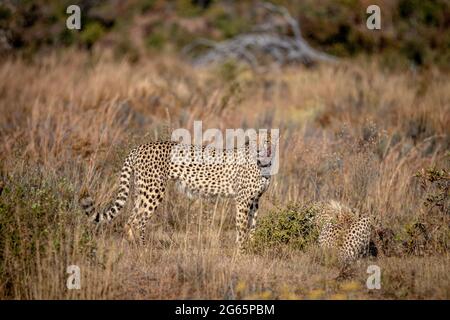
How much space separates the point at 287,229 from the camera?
256 inches

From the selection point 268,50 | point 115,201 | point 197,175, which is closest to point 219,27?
point 268,50

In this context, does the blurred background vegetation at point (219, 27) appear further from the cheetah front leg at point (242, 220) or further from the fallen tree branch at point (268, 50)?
the cheetah front leg at point (242, 220)

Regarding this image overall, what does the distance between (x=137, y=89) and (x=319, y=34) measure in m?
8.00

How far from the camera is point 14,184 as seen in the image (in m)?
5.91

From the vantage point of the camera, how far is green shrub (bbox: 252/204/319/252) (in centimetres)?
641

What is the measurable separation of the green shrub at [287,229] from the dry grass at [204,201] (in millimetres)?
156

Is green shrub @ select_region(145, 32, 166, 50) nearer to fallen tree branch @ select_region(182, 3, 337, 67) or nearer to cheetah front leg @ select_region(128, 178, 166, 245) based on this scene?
fallen tree branch @ select_region(182, 3, 337, 67)

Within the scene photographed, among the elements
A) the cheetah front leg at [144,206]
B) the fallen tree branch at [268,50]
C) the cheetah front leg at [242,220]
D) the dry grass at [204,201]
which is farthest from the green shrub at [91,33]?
the cheetah front leg at [242,220]

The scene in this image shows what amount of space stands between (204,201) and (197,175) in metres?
0.68

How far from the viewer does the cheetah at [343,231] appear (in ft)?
20.3

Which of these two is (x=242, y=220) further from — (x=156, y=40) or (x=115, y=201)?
(x=156, y=40)

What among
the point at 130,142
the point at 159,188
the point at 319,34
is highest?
the point at 319,34

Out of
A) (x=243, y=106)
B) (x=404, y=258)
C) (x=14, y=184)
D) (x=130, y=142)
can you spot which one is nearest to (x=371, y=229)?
(x=404, y=258)

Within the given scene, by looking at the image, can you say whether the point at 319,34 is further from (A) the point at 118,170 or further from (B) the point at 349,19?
(A) the point at 118,170
